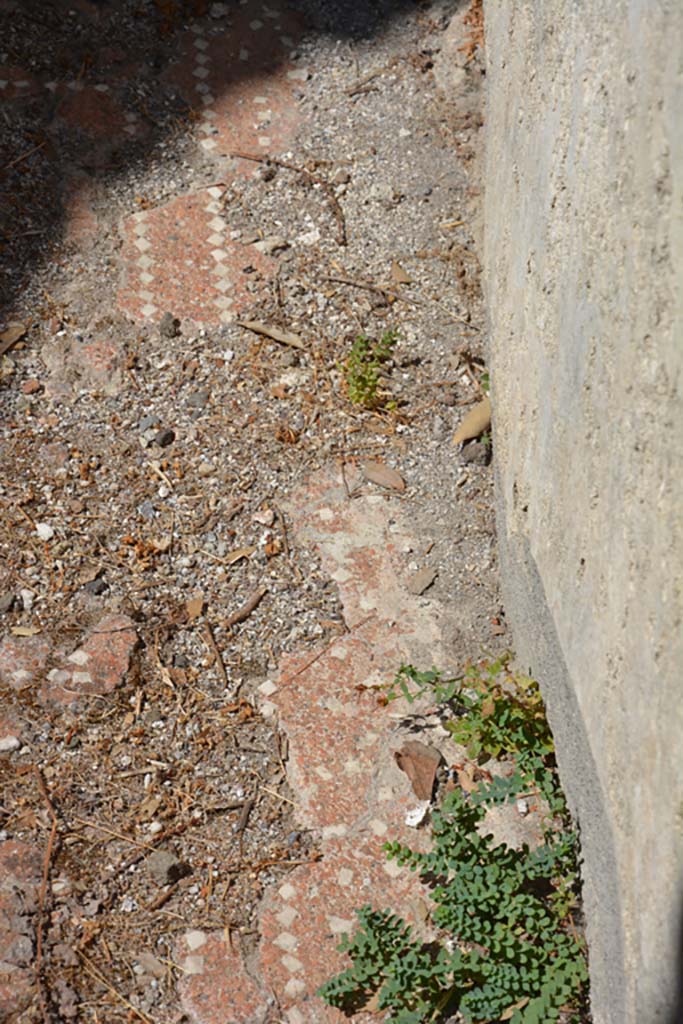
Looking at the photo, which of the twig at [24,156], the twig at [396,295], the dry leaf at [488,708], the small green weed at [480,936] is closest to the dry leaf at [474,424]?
the twig at [396,295]

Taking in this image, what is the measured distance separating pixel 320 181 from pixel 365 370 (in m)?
0.93

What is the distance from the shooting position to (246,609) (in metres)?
2.82

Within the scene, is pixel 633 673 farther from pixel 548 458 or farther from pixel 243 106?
pixel 243 106

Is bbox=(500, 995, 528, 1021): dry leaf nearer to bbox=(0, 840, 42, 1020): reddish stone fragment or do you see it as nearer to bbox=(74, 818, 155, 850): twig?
bbox=(74, 818, 155, 850): twig

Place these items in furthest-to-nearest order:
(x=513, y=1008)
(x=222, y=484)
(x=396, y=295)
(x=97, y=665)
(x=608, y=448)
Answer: (x=396, y=295)
(x=222, y=484)
(x=97, y=665)
(x=513, y=1008)
(x=608, y=448)

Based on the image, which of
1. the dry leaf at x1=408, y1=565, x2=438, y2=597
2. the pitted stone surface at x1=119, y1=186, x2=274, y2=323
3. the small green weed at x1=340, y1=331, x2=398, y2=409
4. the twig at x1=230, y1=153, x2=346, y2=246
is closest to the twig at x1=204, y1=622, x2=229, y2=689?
the dry leaf at x1=408, y1=565, x2=438, y2=597

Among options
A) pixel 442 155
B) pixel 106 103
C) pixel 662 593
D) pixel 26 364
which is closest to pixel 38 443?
pixel 26 364

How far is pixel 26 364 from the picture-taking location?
10.8 ft

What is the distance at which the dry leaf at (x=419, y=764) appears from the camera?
8.17 ft

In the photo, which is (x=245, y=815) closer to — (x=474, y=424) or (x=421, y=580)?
(x=421, y=580)

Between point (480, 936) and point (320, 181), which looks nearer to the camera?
point (480, 936)

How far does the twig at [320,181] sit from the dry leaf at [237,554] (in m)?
1.26

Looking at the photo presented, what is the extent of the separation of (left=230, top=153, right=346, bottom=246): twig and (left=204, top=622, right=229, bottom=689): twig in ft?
5.02

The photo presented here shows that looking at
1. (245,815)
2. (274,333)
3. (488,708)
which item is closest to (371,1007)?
(245,815)
